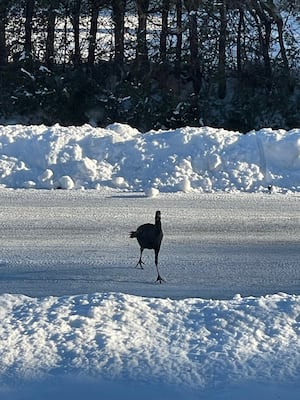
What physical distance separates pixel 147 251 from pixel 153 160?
4549 mm

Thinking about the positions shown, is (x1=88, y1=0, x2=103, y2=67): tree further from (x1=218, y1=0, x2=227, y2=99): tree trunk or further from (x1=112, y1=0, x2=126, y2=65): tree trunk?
(x1=218, y1=0, x2=227, y2=99): tree trunk

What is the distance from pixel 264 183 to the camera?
11953mm

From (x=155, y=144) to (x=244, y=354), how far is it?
27.7 feet

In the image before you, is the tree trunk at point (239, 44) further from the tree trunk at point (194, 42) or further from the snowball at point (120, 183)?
the snowball at point (120, 183)

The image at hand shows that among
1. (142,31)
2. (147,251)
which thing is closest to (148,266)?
(147,251)

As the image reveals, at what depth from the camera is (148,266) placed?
7332 millimetres

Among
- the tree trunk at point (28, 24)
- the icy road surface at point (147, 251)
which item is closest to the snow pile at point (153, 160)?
the icy road surface at point (147, 251)

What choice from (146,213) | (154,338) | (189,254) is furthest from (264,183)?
(154,338)

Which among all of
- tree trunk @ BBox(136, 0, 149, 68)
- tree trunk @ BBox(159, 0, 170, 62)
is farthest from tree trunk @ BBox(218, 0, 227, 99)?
tree trunk @ BBox(136, 0, 149, 68)

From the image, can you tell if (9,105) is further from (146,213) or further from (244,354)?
(244,354)

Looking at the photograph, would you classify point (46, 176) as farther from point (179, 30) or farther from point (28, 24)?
point (28, 24)

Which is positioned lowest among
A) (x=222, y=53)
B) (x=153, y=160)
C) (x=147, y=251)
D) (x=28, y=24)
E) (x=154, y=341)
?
(x=154, y=341)

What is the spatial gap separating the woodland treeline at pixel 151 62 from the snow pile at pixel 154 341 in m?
14.8

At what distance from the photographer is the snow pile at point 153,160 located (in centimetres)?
1193
